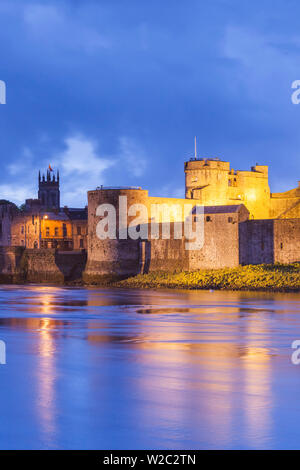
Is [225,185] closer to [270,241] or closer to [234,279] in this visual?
[270,241]

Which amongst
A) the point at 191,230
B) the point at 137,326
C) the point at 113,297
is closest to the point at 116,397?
the point at 137,326

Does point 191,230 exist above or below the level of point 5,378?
above

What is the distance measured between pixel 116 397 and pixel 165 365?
2.26 meters

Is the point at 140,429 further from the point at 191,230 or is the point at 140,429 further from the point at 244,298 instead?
the point at 191,230

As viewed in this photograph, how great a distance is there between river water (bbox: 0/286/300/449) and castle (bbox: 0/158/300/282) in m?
10.5

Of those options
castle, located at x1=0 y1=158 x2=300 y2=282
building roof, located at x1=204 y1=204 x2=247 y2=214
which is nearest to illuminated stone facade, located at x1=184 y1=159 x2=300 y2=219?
castle, located at x1=0 y1=158 x2=300 y2=282

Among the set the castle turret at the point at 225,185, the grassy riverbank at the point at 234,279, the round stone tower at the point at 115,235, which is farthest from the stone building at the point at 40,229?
the grassy riverbank at the point at 234,279

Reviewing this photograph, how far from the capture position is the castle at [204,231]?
3052 cm

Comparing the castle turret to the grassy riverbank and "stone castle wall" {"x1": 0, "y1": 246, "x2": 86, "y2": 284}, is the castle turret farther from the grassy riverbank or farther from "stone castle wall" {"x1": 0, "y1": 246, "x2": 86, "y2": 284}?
the grassy riverbank

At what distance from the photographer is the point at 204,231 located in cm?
3250

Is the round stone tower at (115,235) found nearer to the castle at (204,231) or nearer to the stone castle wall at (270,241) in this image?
the castle at (204,231)
